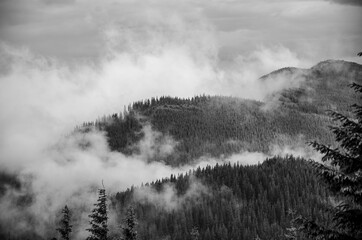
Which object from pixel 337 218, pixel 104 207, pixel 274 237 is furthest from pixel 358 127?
pixel 274 237

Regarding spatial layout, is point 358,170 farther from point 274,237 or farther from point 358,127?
point 274,237

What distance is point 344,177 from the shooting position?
19844 millimetres

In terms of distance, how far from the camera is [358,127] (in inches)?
767

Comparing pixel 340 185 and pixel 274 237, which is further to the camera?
pixel 274 237

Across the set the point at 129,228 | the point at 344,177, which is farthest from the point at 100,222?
the point at 344,177

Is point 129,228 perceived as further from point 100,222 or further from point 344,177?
point 344,177

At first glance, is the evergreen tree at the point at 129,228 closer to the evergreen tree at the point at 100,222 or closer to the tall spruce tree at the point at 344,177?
the evergreen tree at the point at 100,222

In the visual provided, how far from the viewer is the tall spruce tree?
19.3m

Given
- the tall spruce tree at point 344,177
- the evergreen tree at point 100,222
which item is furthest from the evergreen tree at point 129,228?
the tall spruce tree at point 344,177

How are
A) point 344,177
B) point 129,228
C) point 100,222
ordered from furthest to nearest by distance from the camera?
1. point 129,228
2. point 100,222
3. point 344,177

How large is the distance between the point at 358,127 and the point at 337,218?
412 centimetres

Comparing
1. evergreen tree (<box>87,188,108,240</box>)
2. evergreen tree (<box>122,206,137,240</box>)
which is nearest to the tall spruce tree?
evergreen tree (<box>87,188,108,240</box>)

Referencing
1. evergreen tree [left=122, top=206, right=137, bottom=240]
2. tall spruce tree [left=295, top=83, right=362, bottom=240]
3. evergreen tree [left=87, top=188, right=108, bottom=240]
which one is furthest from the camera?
evergreen tree [left=122, top=206, right=137, bottom=240]

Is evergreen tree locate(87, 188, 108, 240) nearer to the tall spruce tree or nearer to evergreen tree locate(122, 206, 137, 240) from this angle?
evergreen tree locate(122, 206, 137, 240)
